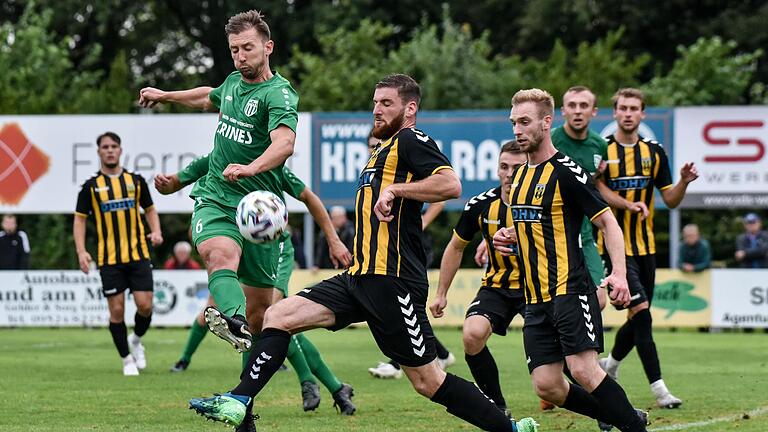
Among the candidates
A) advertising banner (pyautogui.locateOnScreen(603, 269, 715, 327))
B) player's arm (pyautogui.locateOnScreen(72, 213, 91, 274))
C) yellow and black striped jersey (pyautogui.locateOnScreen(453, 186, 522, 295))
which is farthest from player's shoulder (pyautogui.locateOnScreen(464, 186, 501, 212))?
advertising banner (pyautogui.locateOnScreen(603, 269, 715, 327))

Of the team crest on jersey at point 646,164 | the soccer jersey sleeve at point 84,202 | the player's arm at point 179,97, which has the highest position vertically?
the player's arm at point 179,97

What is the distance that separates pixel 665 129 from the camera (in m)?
22.1

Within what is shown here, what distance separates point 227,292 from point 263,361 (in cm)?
87

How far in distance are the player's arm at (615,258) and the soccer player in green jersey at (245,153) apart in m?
2.03

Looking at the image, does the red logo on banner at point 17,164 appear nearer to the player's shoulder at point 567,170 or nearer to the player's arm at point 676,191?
the player's arm at point 676,191

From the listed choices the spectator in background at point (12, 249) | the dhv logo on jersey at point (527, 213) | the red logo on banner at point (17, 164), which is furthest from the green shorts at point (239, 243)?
the red logo on banner at point (17, 164)

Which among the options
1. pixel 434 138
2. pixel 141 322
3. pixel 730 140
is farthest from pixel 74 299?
pixel 730 140

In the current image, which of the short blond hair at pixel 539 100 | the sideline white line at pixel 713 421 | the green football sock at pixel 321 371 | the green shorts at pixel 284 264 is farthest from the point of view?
the green shorts at pixel 284 264

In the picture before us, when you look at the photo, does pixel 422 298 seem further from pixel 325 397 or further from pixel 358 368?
pixel 358 368

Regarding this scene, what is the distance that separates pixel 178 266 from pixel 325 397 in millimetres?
11836

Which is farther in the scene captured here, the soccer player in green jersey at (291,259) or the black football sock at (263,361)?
A: the soccer player in green jersey at (291,259)

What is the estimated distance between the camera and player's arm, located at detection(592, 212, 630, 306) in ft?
22.7

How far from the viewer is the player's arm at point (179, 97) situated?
8.87 meters

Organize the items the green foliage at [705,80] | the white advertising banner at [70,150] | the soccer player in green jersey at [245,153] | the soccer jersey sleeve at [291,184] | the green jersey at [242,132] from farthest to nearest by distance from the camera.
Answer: the green foliage at [705,80] → the white advertising banner at [70,150] → the soccer jersey sleeve at [291,184] → the green jersey at [242,132] → the soccer player in green jersey at [245,153]
